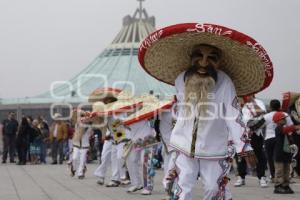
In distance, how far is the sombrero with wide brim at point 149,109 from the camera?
10.3 meters

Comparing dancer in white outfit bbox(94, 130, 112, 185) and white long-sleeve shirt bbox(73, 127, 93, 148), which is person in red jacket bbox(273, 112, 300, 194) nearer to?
dancer in white outfit bbox(94, 130, 112, 185)

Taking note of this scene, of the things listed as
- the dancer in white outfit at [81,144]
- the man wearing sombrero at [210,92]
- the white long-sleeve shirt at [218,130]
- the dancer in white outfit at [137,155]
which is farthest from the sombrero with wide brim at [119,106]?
→ the white long-sleeve shirt at [218,130]

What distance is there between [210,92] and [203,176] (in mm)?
817

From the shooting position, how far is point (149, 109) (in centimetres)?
1071

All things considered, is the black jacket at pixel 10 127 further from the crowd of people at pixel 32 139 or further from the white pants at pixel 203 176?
the white pants at pixel 203 176

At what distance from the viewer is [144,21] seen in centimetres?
8781

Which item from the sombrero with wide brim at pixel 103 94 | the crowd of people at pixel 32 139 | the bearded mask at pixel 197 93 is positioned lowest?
the crowd of people at pixel 32 139

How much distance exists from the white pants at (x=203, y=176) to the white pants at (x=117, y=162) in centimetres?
617

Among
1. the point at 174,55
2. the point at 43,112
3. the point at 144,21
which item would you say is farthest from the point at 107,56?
the point at 174,55

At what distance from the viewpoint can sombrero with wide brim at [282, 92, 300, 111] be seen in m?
12.2

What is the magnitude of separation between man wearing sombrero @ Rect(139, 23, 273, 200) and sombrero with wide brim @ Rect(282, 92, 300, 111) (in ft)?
17.5

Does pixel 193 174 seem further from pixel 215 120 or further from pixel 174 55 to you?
pixel 174 55

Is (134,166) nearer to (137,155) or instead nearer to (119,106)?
(137,155)

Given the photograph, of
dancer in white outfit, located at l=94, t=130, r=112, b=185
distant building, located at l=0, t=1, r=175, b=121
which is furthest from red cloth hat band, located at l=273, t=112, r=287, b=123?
distant building, located at l=0, t=1, r=175, b=121
